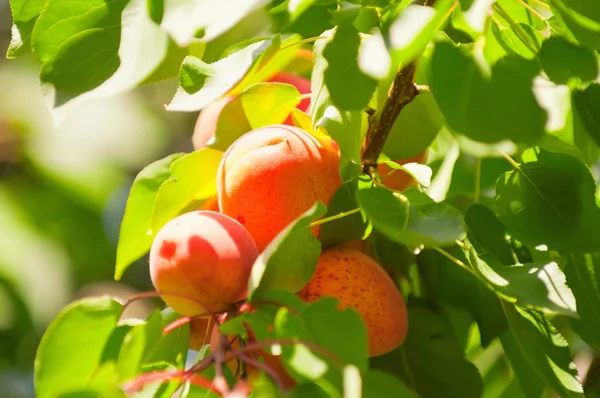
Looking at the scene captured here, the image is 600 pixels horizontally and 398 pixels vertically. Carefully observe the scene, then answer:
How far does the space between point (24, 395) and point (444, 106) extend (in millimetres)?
1145

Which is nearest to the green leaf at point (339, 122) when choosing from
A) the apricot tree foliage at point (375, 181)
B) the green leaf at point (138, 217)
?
the apricot tree foliage at point (375, 181)

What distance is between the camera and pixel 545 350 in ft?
2.52

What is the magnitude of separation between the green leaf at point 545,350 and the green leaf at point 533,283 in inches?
3.1

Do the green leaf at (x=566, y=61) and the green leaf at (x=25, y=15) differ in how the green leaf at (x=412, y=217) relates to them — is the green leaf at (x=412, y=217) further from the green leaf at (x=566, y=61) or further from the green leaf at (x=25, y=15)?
the green leaf at (x=25, y=15)

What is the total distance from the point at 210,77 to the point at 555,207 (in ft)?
1.01

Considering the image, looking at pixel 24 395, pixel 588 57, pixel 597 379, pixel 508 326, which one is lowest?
pixel 24 395

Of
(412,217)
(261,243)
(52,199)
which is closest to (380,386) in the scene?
(412,217)

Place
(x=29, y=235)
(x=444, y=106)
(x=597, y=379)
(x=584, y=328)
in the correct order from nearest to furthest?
1. (x=444, y=106)
2. (x=584, y=328)
3. (x=597, y=379)
4. (x=29, y=235)

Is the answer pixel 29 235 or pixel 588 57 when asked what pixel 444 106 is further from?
pixel 29 235

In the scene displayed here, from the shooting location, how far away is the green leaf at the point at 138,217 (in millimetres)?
855

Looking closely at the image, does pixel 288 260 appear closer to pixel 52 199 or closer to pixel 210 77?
pixel 210 77

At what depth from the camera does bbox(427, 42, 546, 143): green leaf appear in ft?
1.99

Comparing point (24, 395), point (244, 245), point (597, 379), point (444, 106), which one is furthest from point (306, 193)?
point (24, 395)

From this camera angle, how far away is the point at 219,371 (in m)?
0.63
